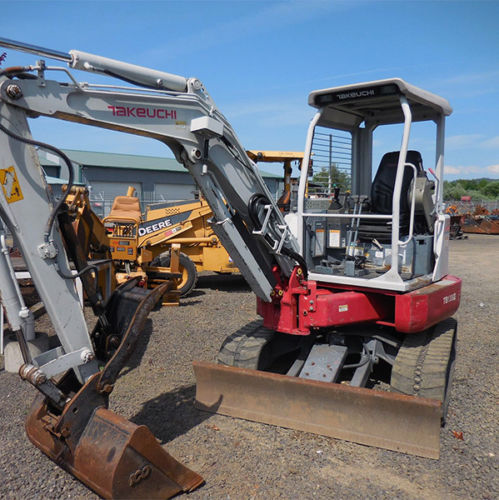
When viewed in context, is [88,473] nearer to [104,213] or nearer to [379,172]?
[379,172]

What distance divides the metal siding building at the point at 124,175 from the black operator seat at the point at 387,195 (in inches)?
1045

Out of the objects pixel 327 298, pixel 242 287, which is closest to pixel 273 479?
pixel 327 298

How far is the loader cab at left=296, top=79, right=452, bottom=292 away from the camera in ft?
15.3

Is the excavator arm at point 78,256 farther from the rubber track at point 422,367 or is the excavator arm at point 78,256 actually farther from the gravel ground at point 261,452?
the rubber track at point 422,367

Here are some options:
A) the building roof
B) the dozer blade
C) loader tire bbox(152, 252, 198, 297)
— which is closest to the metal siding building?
the building roof

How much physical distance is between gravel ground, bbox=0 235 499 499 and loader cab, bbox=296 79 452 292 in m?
1.36

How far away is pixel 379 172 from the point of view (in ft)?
18.5

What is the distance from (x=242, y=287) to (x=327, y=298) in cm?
675

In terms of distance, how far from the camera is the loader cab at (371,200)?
4.68 metres

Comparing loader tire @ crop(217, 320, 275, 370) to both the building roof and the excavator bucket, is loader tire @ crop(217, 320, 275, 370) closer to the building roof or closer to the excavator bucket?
the excavator bucket

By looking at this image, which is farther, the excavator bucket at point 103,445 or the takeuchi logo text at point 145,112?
the takeuchi logo text at point 145,112

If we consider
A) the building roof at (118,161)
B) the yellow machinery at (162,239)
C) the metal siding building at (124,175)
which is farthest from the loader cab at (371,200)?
the building roof at (118,161)

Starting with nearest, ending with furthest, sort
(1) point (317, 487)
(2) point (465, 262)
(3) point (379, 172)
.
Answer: (1) point (317, 487) < (3) point (379, 172) < (2) point (465, 262)

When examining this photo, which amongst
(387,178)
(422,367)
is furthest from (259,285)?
(387,178)
